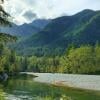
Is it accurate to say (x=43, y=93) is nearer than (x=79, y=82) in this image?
Yes

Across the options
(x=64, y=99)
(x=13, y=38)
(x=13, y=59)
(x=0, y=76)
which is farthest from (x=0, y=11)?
(x=13, y=59)

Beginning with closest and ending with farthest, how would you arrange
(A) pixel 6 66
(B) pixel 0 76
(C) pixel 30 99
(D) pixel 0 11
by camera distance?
(D) pixel 0 11
(C) pixel 30 99
(B) pixel 0 76
(A) pixel 6 66

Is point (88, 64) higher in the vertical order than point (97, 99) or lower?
higher

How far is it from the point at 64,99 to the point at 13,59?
171664 millimetres

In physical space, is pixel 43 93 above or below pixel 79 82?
below

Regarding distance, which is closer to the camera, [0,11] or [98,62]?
[0,11]

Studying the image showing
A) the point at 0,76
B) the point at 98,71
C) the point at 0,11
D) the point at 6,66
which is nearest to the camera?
the point at 0,11

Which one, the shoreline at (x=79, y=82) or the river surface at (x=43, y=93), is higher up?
the shoreline at (x=79, y=82)

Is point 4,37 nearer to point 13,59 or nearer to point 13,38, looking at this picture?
point 13,38

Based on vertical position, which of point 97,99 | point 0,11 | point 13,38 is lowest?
point 97,99

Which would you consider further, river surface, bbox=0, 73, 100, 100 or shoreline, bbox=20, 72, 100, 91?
shoreline, bbox=20, 72, 100, 91

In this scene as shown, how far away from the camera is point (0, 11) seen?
82.7 ft

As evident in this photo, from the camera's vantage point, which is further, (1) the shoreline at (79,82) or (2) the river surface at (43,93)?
(1) the shoreline at (79,82)

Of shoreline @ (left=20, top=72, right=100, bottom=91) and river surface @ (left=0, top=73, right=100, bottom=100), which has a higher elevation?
shoreline @ (left=20, top=72, right=100, bottom=91)
